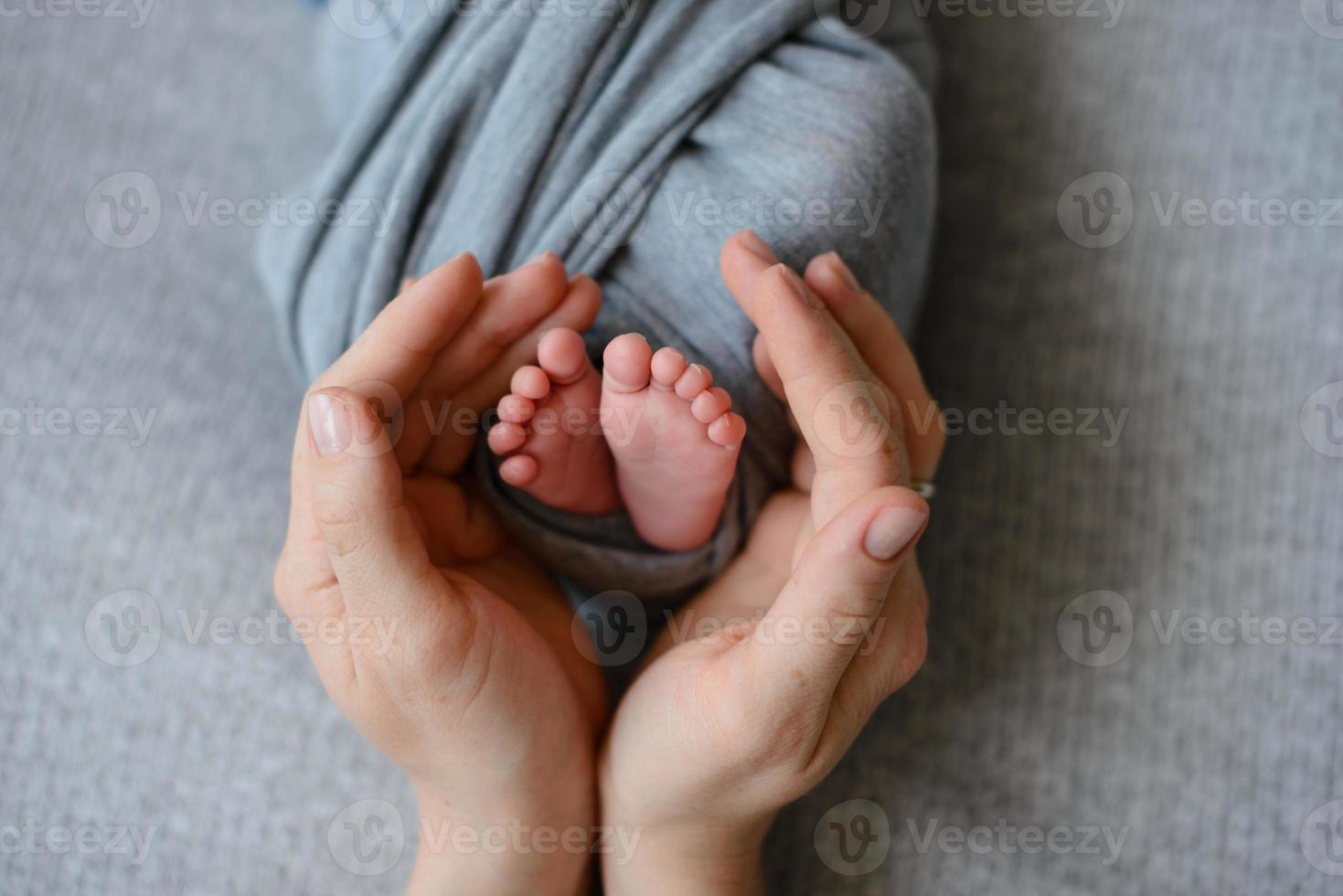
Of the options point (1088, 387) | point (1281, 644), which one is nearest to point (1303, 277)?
point (1088, 387)

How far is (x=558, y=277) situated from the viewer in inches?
26.0

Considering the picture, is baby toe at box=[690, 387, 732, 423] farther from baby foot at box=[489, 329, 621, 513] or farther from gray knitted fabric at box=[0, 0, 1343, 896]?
gray knitted fabric at box=[0, 0, 1343, 896]

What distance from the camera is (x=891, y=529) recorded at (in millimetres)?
508

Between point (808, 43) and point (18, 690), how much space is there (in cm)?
89

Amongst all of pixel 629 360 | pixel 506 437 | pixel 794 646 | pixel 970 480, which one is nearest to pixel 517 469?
pixel 506 437

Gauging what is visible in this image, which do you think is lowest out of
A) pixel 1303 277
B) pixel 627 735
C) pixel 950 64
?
pixel 627 735

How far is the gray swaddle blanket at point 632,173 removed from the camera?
2.38 ft

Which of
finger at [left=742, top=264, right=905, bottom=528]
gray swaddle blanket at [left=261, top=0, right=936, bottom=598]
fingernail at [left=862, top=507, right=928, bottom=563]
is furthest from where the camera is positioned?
gray swaddle blanket at [left=261, top=0, right=936, bottom=598]

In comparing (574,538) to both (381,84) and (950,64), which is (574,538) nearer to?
(381,84)

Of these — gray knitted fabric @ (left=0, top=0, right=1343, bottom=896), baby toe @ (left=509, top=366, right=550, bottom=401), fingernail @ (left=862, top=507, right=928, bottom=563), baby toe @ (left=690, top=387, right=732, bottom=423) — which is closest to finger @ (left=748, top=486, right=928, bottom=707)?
fingernail @ (left=862, top=507, right=928, bottom=563)

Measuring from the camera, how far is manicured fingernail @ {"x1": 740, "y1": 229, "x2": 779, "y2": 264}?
66 cm

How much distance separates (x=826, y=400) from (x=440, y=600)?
0.94ft

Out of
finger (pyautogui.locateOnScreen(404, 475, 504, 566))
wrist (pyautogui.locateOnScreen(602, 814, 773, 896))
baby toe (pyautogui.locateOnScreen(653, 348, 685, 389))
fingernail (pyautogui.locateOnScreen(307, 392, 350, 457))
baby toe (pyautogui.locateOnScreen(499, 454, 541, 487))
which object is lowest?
wrist (pyautogui.locateOnScreen(602, 814, 773, 896))

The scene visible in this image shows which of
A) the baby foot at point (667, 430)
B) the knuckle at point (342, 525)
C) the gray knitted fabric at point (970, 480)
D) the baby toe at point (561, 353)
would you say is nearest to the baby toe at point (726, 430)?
the baby foot at point (667, 430)
